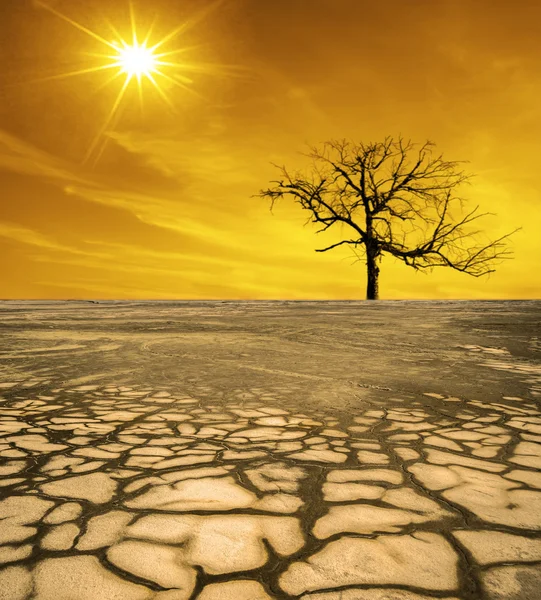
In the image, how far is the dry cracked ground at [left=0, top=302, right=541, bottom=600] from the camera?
3.28 ft

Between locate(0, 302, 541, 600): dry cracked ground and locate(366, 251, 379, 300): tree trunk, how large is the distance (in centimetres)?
784

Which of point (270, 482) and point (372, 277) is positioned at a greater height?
point (372, 277)

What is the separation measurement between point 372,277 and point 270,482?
10320 millimetres

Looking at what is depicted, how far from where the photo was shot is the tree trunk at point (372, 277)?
11422 mm

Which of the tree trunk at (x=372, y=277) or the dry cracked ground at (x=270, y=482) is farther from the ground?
the tree trunk at (x=372, y=277)

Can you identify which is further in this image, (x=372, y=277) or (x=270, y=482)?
(x=372, y=277)

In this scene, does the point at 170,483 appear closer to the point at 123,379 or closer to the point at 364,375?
the point at 123,379

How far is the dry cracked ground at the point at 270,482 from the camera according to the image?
100 cm

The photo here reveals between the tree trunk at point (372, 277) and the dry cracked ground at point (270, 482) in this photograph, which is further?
the tree trunk at point (372, 277)

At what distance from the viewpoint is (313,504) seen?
133 centimetres

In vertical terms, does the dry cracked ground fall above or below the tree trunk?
below

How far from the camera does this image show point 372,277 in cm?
1145

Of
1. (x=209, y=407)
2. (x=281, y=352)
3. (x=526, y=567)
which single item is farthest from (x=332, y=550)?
(x=281, y=352)

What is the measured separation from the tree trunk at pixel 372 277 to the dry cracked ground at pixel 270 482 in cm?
784
